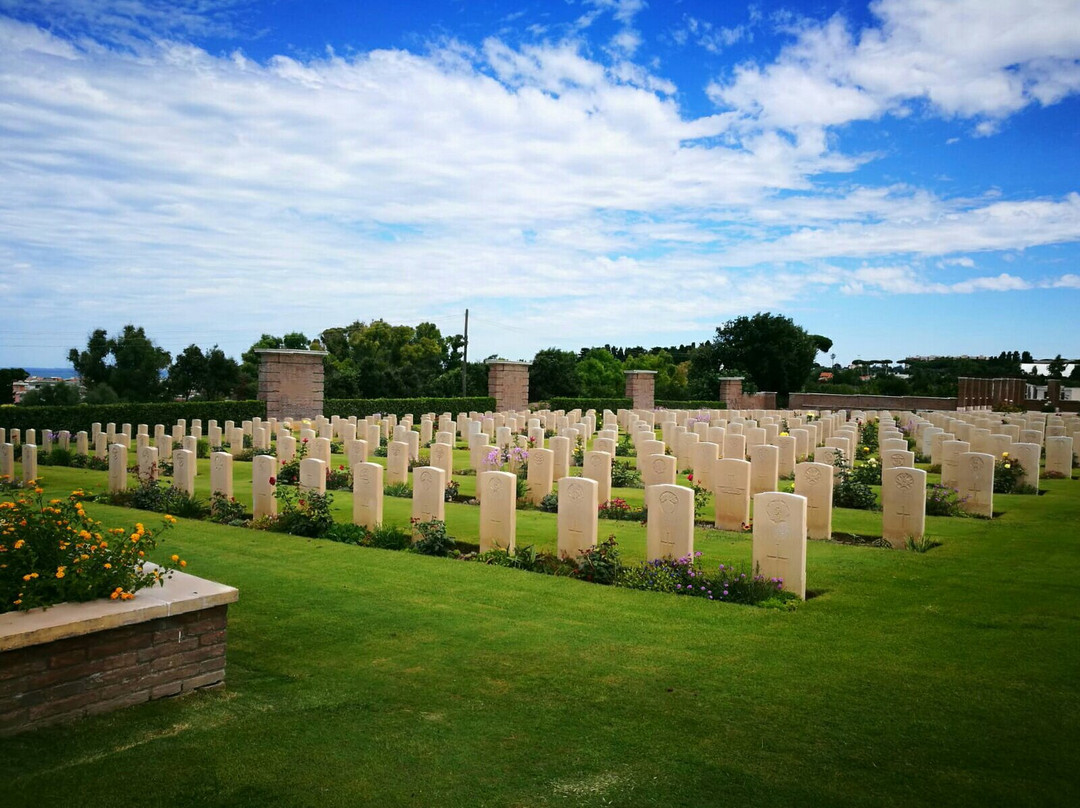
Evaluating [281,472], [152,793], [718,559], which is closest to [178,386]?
[281,472]

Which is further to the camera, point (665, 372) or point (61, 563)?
point (665, 372)

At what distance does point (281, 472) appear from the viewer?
14312 mm

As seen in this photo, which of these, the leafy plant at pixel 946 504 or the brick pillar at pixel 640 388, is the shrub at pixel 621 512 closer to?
the leafy plant at pixel 946 504

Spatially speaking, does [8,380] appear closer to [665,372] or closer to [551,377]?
[551,377]

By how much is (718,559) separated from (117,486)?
31.8 ft

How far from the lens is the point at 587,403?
118ft

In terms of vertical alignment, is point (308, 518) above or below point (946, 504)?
below

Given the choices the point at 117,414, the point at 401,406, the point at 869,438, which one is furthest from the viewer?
the point at 401,406

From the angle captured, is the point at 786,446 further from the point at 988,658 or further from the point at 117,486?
the point at 117,486

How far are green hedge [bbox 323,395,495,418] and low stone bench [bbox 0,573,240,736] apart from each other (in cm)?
2302

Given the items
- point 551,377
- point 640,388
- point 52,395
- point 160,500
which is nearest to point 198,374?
point 52,395

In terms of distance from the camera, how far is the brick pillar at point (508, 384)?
33.7 metres

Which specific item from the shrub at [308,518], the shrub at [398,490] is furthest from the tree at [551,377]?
the shrub at [308,518]

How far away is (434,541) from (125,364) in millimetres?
33669
